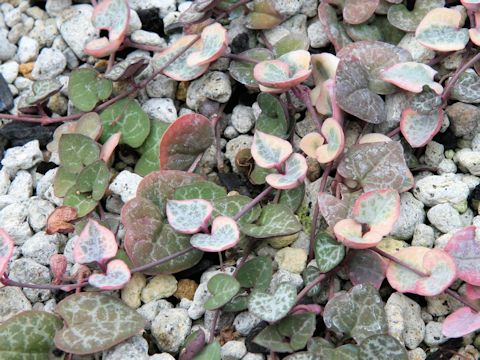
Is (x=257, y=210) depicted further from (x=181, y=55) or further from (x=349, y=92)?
(x=181, y=55)

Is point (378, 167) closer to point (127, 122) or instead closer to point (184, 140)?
point (184, 140)

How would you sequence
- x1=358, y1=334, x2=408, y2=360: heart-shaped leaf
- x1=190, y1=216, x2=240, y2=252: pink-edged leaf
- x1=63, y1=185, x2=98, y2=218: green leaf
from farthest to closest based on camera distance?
x1=63, y1=185, x2=98, y2=218: green leaf < x1=190, y1=216, x2=240, y2=252: pink-edged leaf < x1=358, y1=334, x2=408, y2=360: heart-shaped leaf

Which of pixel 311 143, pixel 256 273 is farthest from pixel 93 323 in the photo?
pixel 311 143

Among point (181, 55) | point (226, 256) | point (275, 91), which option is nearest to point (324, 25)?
point (275, 91)

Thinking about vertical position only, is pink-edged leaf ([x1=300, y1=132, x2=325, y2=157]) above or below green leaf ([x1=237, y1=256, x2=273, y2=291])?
above

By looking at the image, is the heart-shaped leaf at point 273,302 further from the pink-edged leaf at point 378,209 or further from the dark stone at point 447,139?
the dark stone at point 447,139

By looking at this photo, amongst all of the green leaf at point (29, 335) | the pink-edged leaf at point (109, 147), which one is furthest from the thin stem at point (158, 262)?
the pink-edged leaf at point (109, 147)

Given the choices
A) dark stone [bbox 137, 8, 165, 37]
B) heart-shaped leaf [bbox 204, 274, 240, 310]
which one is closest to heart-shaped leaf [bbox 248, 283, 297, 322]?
heart-shaped leaf [bbox 204, 274, 240, 310]

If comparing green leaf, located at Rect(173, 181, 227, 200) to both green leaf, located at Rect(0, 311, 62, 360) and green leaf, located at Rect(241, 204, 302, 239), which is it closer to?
green leaf, located at Rect(241, 204, 302, 239)
